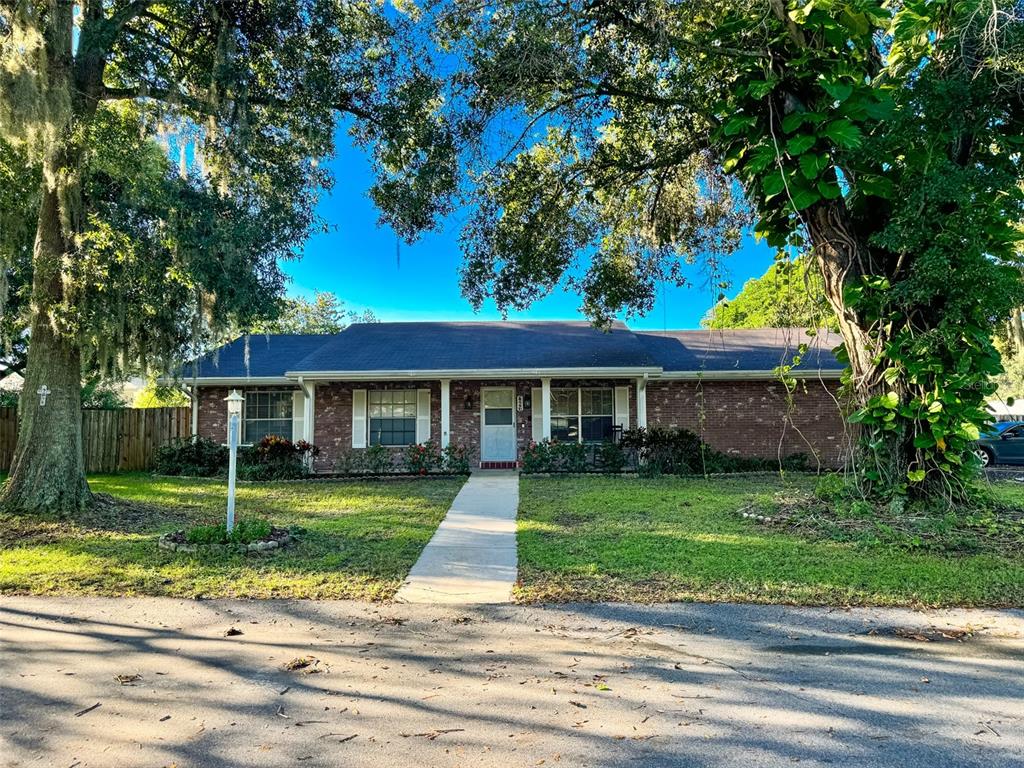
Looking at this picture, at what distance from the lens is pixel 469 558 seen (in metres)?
6.39

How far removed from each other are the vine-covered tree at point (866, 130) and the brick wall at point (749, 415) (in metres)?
7.24

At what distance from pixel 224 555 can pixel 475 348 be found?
10.5 meters

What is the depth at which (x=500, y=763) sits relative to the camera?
2.64 m

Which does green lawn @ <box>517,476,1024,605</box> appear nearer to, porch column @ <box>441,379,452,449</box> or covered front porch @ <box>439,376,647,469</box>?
porch column @ <box>441,379,452,449</box>

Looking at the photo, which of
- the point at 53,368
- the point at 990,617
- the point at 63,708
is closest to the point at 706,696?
the point at 990,617

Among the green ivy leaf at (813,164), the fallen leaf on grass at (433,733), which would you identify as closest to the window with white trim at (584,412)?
the green ivy leaf at (813,164)

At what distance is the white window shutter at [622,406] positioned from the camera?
15.3 meters

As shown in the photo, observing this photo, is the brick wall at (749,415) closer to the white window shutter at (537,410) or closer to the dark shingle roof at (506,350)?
the dark shingle roof at (506,350)

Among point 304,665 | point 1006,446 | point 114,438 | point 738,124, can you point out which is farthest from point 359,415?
point 1006,446

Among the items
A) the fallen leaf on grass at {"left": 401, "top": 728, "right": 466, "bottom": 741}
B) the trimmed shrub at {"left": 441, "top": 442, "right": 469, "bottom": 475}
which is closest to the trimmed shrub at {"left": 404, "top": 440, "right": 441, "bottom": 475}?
the trimmed shrub at {"left": 441, "top": 442, "right": 469, "bottom": 475}

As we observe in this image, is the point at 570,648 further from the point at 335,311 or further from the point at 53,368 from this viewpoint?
the point at 335,311

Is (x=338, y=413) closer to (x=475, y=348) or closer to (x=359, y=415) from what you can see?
(x=359, y=415)

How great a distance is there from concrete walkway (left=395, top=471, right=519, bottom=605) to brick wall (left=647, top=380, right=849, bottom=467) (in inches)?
256

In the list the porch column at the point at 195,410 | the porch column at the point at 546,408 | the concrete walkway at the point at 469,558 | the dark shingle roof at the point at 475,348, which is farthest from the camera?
the porch column at the point at 195,410
